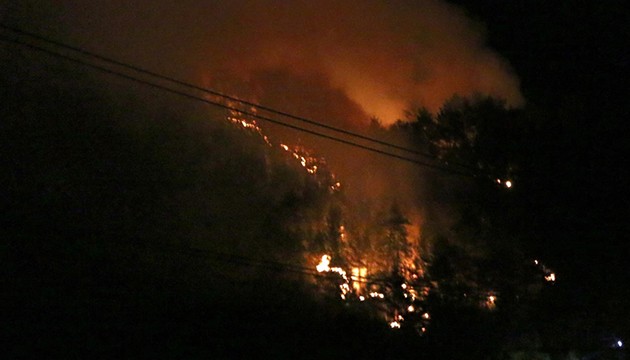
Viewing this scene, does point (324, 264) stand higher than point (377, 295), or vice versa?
point (324, 264)

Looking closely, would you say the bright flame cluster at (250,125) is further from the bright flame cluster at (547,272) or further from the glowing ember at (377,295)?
the bright flame cluster at (547,272)

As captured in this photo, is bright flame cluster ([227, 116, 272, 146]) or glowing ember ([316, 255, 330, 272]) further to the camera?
bright flame cluster ([227, 116, 272, 146])

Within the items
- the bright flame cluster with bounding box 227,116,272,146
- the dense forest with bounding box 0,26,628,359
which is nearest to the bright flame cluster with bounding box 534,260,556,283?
the dense forest with bounding box 0,26,628,359

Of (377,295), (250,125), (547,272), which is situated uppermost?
(250,125)

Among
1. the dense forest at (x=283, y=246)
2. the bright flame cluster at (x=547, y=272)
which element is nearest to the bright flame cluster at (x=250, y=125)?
the dense forest at (x=283, y=246)

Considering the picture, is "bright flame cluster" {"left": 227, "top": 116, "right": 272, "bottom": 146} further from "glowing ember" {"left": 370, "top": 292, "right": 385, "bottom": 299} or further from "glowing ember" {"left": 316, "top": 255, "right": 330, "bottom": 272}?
"glowing ember" {"left": 370, "top": 292, "right": 385, "bottom": 299}

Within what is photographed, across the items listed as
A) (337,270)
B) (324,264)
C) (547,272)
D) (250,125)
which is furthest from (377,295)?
(250,125)

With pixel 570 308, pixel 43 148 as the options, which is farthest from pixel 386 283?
pixel 43 148

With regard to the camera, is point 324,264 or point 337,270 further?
point 324,264

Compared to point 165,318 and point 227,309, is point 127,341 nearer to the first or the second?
point 165,318

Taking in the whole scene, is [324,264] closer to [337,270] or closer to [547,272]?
[337,270]

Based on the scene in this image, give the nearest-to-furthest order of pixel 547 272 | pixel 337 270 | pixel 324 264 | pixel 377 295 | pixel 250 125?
pixel 547 272
pixel 377 295
pixel 337 270
pixel 324 264
pixel 250 125

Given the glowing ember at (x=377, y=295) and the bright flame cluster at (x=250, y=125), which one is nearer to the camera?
the glowing ember at (x=377, y=295)

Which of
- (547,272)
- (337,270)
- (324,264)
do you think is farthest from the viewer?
(324,264)
